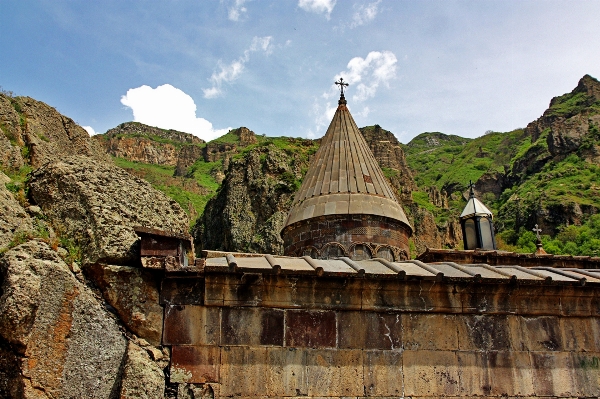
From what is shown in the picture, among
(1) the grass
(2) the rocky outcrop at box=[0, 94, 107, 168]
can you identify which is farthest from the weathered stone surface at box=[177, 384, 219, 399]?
(1) the grass

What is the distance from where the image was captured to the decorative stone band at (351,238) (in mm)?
9141

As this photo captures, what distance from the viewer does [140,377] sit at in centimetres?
399

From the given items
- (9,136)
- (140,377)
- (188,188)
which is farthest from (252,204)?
(140,377)

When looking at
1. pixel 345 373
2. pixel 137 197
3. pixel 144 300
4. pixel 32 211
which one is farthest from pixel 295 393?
pixel 32 211

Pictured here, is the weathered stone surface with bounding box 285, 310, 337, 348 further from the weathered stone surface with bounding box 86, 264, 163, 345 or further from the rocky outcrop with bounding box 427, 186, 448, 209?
the rocky outcrop with bounding box 427, 186, 448, 209

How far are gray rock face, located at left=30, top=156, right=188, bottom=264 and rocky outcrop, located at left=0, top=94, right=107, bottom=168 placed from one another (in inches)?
11.2

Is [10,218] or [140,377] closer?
[140,377]

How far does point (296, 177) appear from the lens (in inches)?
1480

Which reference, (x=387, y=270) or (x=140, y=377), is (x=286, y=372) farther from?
(x=387, y=270)

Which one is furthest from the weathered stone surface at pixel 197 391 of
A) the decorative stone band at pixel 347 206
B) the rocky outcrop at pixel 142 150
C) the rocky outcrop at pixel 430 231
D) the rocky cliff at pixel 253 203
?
the rocky outcrop at pixel 142 150

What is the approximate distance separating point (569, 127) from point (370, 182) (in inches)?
2077

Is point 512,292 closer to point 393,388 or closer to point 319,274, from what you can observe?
point 393,388

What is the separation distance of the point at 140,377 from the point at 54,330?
68 cm

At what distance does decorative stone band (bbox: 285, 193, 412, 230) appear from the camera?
371 inches
